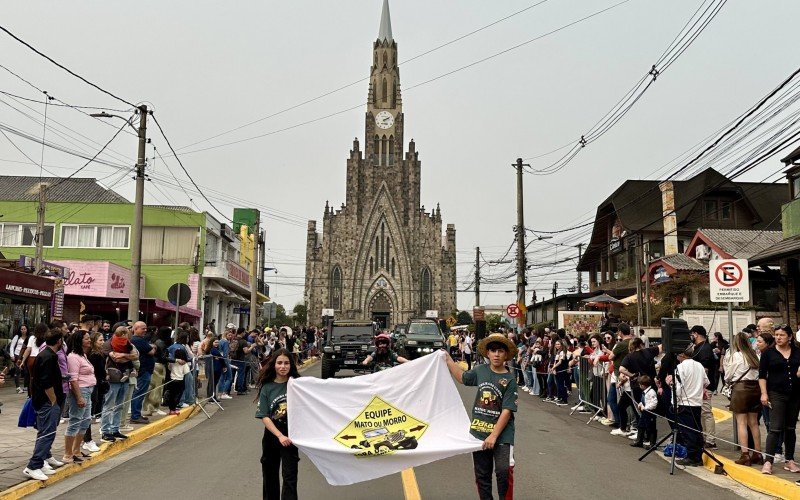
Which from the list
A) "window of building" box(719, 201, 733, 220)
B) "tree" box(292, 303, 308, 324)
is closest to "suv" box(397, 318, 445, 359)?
"window of building" box(719, 201, 733, 220)

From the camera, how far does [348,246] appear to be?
9650 centimetres

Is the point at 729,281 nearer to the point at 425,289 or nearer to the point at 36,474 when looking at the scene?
the point at 36,474

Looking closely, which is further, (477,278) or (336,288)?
(336,288)

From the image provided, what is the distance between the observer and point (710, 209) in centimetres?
4181

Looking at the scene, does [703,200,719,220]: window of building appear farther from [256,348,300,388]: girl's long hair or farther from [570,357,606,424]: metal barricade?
[256,348,300,388]: girl's long hair

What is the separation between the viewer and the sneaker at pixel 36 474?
809cm

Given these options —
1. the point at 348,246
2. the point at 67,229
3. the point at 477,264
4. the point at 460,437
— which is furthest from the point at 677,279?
the point at 348,246

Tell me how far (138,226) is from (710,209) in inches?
1378

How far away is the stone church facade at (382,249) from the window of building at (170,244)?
53.7m

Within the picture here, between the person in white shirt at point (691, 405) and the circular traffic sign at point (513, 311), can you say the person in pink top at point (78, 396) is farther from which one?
the circular traffic sign at point (513, 311)

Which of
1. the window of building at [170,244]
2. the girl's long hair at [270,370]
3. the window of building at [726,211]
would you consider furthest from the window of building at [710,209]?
the girl's long hair at [270,370]

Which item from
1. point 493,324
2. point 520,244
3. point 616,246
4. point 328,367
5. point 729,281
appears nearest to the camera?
point 729,281

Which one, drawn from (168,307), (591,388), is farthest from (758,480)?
(168,307)

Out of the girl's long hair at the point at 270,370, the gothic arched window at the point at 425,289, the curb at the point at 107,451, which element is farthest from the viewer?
the gothic arched window at the point at 425,289
